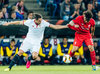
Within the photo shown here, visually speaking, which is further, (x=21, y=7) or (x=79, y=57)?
(x=21, y=7)

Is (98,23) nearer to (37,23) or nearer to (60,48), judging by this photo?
(60,48)

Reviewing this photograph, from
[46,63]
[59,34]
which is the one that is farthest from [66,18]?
[46,63]

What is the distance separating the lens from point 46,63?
699 inches

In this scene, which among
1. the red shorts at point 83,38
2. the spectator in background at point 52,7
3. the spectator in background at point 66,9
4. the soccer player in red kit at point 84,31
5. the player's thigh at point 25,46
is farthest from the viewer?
the spectator in background at point 52,7

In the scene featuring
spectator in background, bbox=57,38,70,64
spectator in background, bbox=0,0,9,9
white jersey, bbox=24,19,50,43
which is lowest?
spectator in background, bbox=57,38,70,64

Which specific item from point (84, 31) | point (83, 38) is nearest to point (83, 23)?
point (84, 31)

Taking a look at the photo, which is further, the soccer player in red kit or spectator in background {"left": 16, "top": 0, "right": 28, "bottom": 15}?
spectator in background {"left": 16, "top": 0, "right": 28, "bottom": 15}

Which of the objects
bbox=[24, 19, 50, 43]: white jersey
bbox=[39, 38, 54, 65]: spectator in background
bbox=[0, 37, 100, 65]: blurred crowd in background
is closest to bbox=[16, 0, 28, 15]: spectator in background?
bbox=[0, 37, 100, 65]: blurred crowd in background

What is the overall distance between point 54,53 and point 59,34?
0.91 m

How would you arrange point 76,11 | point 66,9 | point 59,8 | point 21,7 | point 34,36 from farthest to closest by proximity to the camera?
point 59,8, point 66,9, point 76,11, point 21,7, point 34,36

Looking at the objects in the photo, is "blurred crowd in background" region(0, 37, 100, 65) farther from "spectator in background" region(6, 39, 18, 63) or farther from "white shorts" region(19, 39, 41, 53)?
"white shorts" region(19, 39, 41, 53)

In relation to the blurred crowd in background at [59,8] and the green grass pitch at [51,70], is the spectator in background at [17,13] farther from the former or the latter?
the green grass pitch at [51,70]

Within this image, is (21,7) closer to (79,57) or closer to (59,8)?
(59,8)

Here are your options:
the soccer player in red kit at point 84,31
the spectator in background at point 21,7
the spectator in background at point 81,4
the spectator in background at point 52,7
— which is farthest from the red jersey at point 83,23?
the spectator in background at point 52,7
